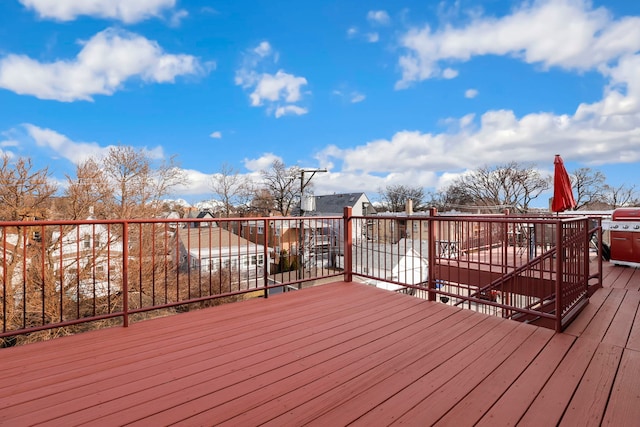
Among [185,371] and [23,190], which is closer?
[185,371]

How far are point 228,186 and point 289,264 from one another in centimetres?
2405

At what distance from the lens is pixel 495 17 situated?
7.98 meters

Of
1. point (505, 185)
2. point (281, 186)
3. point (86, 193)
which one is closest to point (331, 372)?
point (86, 193)

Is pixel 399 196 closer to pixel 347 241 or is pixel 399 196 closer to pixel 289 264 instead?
pixel 347 241

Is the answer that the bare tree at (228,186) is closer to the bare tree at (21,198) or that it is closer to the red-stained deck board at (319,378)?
the bare tree at (21,198)

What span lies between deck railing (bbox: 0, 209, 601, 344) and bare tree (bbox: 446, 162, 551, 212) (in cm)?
2014

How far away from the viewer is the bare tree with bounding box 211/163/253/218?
2688 cm

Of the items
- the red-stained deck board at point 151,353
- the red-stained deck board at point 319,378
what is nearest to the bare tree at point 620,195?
the red-stained deck board at point 319,378

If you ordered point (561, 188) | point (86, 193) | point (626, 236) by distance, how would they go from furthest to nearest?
point (86, 193) < point (626, 236) < point (561, 188)

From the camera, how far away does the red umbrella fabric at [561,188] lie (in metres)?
4.88

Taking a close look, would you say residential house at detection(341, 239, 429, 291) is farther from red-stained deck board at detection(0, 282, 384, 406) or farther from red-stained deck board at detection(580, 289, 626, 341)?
red-stained deck board at detection(0, 282, 384, 406)

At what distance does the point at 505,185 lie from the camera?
2959cm

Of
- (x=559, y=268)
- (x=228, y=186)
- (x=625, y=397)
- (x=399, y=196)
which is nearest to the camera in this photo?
(x=625, y=397)

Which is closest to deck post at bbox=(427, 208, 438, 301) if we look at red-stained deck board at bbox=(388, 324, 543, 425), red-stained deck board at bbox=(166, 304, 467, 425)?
red-stained deck board at bbox=(166, 304, 467, 425)
